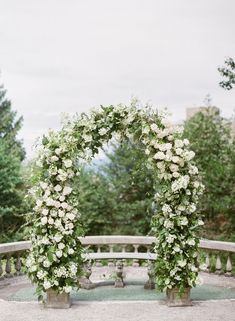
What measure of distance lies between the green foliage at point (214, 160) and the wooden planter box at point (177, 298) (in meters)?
8.54

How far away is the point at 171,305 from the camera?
335 inches

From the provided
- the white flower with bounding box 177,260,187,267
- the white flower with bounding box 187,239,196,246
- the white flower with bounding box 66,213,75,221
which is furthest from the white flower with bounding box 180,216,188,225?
the white flower with bounding box 66,213,75,221

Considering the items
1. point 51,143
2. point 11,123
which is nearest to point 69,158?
point 51,143

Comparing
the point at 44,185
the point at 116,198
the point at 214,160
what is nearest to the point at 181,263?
the point at 44,185

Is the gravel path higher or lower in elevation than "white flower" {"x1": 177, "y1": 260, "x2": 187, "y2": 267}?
lower

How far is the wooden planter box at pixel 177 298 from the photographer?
8.52 m

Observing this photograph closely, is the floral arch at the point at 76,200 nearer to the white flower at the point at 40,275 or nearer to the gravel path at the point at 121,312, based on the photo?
the white flower at the point at 40,275

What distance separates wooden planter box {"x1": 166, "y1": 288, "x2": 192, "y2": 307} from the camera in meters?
8.52

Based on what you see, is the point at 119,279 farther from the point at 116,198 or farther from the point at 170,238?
the point at 116,198

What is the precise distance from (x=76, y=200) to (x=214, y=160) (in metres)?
12.0

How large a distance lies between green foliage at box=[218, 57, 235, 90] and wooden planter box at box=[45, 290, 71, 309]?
7.87m

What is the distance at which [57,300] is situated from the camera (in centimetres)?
855

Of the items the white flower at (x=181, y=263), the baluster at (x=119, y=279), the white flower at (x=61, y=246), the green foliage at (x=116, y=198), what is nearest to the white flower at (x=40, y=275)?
the white flower at (x=61, y=246)

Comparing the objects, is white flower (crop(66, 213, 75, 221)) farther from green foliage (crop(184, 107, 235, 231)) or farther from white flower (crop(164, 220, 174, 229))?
green foliage (crop(184, 107, 235, 231))
